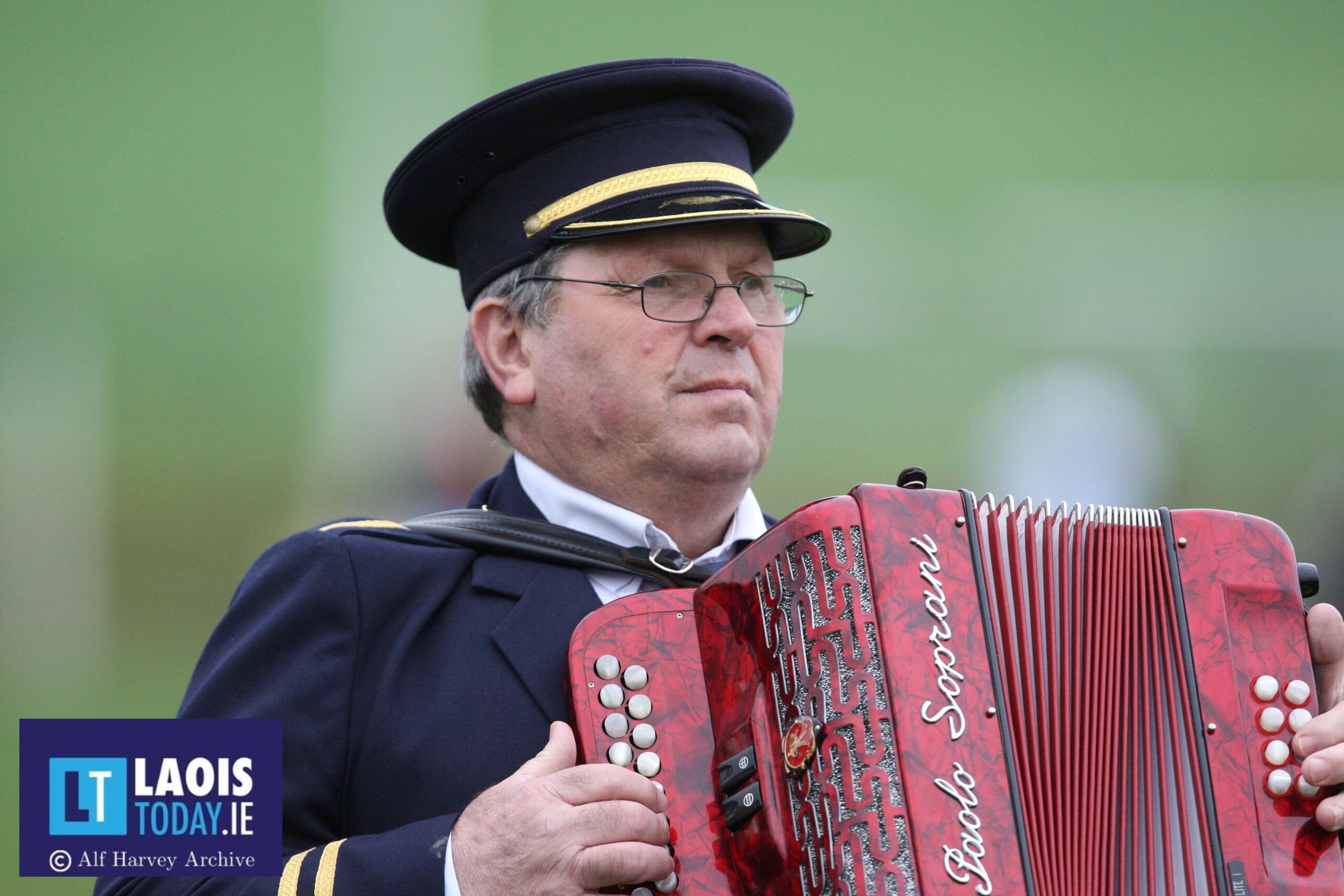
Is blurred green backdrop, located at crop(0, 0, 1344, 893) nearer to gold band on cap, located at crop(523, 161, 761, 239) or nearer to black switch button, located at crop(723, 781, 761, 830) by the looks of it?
gold band on cap, located at crop(523, 161, 761, 239)

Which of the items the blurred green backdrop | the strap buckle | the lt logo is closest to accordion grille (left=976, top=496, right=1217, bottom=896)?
the strap buckle

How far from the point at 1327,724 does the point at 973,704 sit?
47cm

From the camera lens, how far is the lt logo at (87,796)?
200 cm

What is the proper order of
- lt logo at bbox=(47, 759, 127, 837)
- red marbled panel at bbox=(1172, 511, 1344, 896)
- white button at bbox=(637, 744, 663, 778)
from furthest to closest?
lt logo at bbox=(47, 759, 127, 837) → white button at bbox=(637, 744, 663, 778) → red marbled panel at bbox=(1172, 511, 1344, 896)

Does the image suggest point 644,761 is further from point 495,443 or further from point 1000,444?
point 1000,444

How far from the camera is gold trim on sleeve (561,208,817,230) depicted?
2043mm

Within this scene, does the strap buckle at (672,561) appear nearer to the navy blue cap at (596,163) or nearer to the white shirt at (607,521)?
the white shirt at (607,521)

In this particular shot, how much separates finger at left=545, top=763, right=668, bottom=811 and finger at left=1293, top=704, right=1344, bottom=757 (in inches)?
31.7

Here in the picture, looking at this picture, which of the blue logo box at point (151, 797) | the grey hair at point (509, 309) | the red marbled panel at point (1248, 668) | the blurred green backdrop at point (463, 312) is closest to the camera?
Answer: the red marbled panel at point (1248, 668)

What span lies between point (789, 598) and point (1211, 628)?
0.55 metres

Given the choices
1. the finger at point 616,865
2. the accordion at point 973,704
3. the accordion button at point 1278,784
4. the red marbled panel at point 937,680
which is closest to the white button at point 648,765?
the accordion at point 973,704

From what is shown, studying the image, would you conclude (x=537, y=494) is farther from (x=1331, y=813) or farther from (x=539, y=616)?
(x=1331, y=813)

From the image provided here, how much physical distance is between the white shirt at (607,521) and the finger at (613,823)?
18.0 inches

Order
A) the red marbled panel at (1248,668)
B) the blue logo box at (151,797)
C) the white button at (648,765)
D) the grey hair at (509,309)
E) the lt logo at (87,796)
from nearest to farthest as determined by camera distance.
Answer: the red marbled panel at (1248,668) → the white button at (648,765) → the blue logo box at (151,797) → the lt logo at (87,796) → the grey hair at (509,309)
